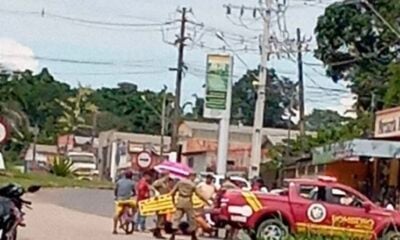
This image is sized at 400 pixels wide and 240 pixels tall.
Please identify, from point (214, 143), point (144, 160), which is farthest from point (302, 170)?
point (214, 143)

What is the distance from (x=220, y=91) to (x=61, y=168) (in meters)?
22.9

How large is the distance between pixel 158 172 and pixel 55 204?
41.1 ft

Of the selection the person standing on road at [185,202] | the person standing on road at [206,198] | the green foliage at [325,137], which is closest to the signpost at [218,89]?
the green foliage at [325,137]

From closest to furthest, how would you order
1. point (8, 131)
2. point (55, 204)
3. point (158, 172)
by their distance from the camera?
1. point (8, 131)
2. point (158, 172)
3. point (55, 204)

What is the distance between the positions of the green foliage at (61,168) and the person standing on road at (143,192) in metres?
34.5

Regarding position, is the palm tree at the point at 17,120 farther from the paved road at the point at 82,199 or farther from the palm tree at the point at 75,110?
the palm tree at the point at 75,110

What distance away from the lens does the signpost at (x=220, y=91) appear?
46875 millimetres

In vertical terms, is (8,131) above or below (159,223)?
above

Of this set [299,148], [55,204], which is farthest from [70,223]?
[299,148]

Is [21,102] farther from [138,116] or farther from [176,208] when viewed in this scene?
[176,208]

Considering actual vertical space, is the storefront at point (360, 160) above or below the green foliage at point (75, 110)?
below

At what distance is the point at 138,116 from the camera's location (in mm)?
127750

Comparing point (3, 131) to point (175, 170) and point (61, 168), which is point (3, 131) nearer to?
point (175, 170)

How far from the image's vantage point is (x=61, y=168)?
68125 mm
